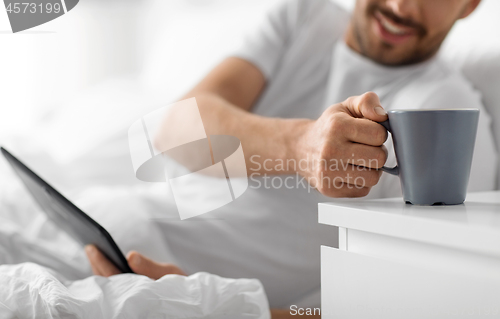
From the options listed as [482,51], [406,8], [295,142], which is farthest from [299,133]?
[482,51]

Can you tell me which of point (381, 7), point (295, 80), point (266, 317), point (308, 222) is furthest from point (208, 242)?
point (381, 7)

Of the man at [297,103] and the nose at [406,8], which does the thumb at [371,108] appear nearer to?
the man at [297,103]

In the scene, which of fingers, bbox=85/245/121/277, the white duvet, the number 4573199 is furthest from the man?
the number 4573199

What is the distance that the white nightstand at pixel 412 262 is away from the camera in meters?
0.29

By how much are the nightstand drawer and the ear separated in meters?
0.78

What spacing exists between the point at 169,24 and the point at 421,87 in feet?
3.96

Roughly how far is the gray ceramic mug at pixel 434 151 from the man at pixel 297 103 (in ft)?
0.30

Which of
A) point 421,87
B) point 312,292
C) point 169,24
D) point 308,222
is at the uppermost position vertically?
point 169,24

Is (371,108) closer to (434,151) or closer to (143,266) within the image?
(434,151)

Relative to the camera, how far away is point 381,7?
3.07 ft

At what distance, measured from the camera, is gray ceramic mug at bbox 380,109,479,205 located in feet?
1.23

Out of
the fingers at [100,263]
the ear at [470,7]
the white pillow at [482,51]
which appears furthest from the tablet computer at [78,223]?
the ear at [470,7]

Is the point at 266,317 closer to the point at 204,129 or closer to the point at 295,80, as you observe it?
the point at 204,129

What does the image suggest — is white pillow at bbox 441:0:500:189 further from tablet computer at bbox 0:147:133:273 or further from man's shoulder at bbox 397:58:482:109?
tablet computer at bbox 0:147:133:273
